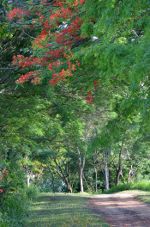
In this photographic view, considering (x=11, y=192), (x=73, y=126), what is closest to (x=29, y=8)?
(x=73, y=126)

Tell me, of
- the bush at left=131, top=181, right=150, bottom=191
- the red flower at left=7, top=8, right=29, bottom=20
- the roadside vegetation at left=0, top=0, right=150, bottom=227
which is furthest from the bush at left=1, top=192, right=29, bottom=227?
the bush at left=131, top=181, right=150, bottom=191

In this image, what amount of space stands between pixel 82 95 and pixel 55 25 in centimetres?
526

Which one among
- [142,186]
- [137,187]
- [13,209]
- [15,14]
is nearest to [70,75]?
[15,14]

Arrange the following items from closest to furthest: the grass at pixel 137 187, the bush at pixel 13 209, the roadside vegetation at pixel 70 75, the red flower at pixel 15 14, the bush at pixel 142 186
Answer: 1. the roadside vegetation at pixel 70 75
2. the red flower at pixel 15 14
3. the bush at pixel 13 209
4. the bush at pixel 142 186
5. the grass at pixel 137 187

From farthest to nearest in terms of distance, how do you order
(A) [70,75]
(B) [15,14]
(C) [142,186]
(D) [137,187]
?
1. (D) [137,187]
2. (C) [142,186]
3. (B) [15,14]
4. (A) [70,75]

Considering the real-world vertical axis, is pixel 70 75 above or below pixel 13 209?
above

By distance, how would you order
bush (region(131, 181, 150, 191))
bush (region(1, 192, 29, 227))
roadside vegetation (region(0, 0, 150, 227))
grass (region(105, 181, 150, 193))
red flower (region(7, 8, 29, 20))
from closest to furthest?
roadside vegetation (region(0, 0, 150, 227))
red flower (region(7, 8, 29, 20))
bush (region(1, 192, 29, 227))
bush (region(131, 181, 150, 191))
grass (region(105, 181, 150, 193))

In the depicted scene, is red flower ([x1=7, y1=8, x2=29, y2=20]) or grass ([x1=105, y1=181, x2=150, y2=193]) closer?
red flower ([x1=7, y1=8, x2=29, y2=20])

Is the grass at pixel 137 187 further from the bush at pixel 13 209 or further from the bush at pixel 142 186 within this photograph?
the bush at pixel 13 209

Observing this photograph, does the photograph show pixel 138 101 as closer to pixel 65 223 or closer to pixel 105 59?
pixel 105 59

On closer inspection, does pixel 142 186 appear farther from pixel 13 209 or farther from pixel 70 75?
pixel 70 75

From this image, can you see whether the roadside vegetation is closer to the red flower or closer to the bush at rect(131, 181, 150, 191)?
the red flower

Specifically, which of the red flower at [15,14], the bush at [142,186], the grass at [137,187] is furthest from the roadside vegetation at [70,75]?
the grass at [137,187]

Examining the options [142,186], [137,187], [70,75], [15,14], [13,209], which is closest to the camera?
[70,75]
